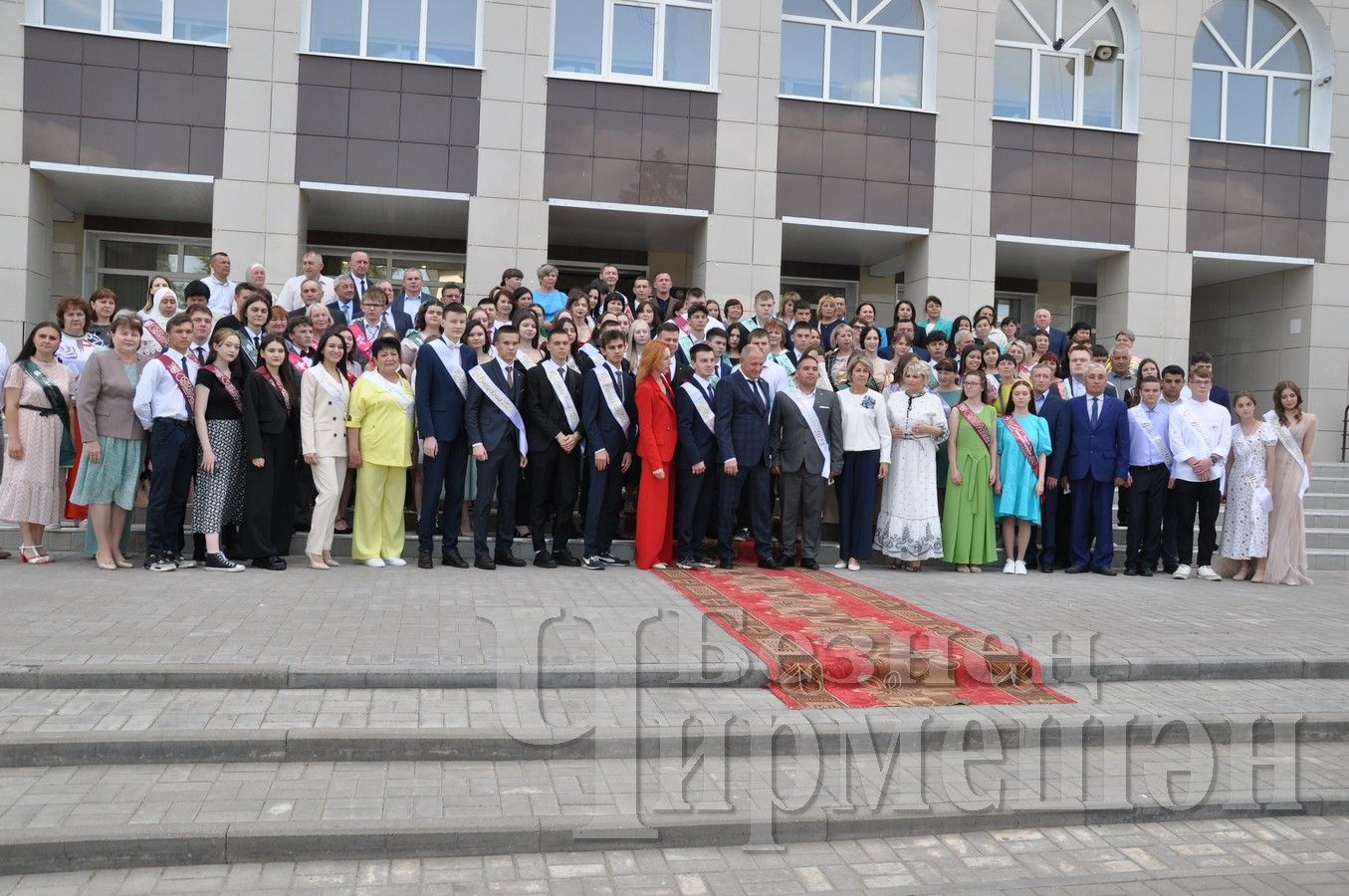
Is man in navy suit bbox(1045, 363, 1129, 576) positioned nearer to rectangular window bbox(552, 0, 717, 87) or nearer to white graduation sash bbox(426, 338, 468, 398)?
white graduation sash bbox(426, 338, 468, 398)

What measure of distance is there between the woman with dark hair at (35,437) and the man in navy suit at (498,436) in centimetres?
332

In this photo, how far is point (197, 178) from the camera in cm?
1538

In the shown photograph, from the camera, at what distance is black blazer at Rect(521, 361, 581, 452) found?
9648 mm

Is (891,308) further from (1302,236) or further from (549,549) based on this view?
(549,549)

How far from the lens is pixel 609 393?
9789 millimetres

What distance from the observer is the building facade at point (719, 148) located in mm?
15438

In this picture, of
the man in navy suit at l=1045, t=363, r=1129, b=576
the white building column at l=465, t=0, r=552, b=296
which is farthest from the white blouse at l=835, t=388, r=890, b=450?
the white building column at l=465, t=0, r=552, b=296

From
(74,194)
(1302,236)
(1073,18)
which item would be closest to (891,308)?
(1073,18)

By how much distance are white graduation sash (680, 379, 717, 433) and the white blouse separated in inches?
50.8

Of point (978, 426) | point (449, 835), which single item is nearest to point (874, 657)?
point (449, 835)

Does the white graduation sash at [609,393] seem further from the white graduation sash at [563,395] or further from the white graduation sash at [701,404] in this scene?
the white graduation sash at [701,404]

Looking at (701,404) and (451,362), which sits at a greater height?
(451,362)

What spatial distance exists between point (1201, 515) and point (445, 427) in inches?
297

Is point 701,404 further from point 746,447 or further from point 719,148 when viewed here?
point 719,148
